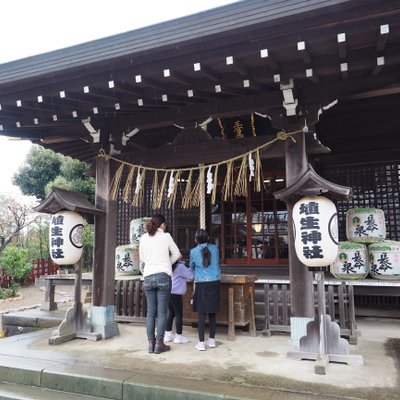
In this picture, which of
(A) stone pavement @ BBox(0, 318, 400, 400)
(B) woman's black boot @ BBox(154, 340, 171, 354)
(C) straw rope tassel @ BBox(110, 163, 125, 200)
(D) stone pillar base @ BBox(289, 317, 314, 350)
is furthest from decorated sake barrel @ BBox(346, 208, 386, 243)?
(C) straw rope tassel @ BBox(110, 163, 125, 200)

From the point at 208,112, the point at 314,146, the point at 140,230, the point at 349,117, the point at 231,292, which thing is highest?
the point at 349,117

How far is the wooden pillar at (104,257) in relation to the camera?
224 inches

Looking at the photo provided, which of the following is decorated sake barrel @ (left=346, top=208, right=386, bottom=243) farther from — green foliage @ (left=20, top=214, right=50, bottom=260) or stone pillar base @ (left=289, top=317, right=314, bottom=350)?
green foliage @ (left=20, top=214, right=50, bottom=260)

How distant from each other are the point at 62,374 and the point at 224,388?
1.88 meters

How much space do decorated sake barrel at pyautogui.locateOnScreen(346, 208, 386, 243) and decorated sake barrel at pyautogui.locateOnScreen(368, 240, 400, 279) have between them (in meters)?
0.21

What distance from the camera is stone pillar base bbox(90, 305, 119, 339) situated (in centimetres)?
559

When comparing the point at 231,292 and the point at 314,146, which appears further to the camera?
the point at 231,292

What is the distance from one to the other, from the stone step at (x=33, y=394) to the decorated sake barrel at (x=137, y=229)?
16.3ft

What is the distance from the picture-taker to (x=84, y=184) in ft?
56.3

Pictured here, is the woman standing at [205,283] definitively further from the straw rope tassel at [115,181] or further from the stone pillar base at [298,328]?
the straw rope tassel at [115,181]

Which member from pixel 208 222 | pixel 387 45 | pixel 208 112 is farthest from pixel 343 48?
pixel 208 222

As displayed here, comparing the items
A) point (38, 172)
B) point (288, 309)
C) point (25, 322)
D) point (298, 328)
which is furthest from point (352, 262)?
point (38, 172)

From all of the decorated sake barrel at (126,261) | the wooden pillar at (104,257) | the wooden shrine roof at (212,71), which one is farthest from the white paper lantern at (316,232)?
the decorated sake barrel at (126,261)

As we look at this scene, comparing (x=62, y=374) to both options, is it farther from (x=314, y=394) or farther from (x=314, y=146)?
(x=314, y=146)
